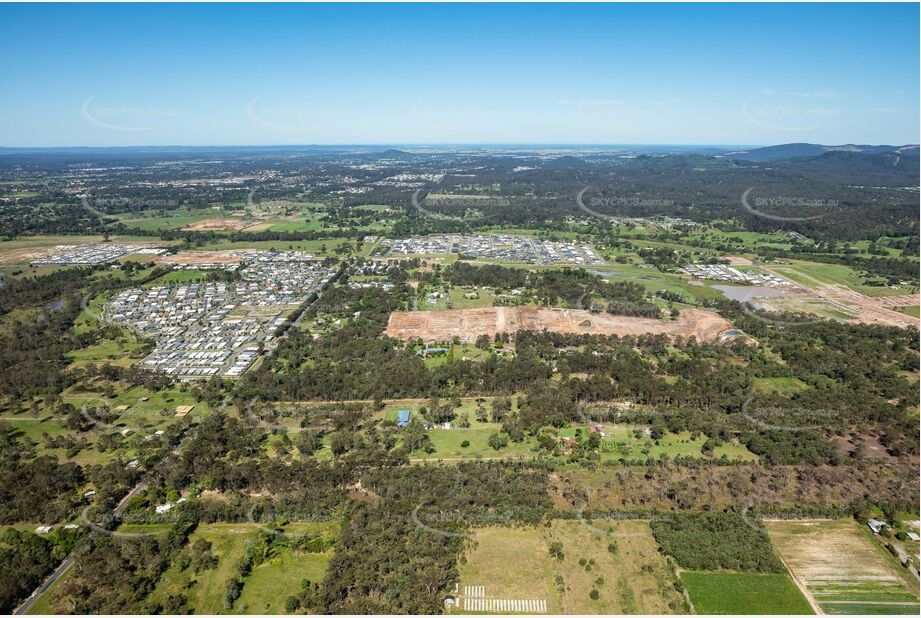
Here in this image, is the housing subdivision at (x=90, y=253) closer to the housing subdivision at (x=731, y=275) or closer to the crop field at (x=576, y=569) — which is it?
the crop field at (x=576, y=569)

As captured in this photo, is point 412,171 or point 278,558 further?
point 412,171

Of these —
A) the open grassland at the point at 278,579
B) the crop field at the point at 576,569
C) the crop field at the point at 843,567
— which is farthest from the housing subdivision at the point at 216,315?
the crop field at the point at 843,567

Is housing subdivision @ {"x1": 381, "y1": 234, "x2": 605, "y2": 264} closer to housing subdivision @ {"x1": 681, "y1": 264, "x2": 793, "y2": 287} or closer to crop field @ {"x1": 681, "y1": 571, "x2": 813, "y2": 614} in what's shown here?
housing subdivision @ {"x1": 681, "y1": 264, "x2": 793, "y2": 287}

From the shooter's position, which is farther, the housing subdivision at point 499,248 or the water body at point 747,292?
the housing subdivision at point 499,248

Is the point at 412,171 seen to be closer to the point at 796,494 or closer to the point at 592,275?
the point at 592,275

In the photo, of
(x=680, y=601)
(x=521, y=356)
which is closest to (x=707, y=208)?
(x=521, y=356)
